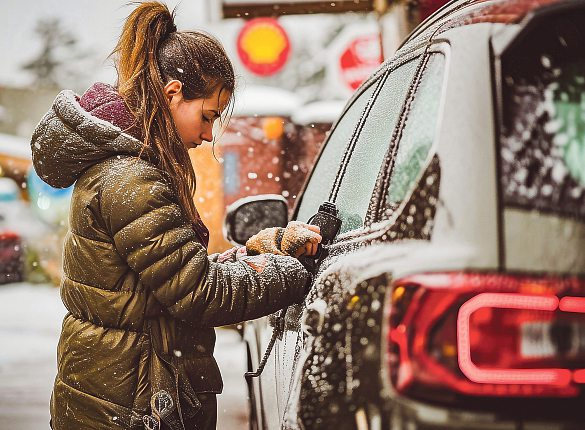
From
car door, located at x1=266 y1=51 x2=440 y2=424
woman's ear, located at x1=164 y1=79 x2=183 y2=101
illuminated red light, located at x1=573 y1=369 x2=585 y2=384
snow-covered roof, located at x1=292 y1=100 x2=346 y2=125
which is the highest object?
snow-covered roof, located at x1=292 y1=100 x2=346 y2=125

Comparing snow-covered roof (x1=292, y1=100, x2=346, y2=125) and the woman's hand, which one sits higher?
snow-covered roof (x1=292, y1=100, x2=346, y2=125)

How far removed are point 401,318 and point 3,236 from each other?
54.3 ft

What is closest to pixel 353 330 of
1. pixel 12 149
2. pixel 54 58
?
pixel 12 149

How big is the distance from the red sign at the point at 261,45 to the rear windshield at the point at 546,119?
291 inches

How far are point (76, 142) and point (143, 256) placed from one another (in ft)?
1.19

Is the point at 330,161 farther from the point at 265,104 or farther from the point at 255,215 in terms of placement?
the point at 265,104

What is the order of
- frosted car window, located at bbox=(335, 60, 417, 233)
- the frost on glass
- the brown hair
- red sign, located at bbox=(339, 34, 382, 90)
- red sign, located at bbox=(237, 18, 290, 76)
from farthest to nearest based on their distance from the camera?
red sign, located at bbox=(237, 18, 290, 76) → red sign, located at bbox=(339, 34, 382, 90) → the brown hair → frosted car window, located at bbox=(335, 60, 417, 233) → the frost on glass

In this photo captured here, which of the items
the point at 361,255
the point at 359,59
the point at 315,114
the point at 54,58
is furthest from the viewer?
the point at 54,58

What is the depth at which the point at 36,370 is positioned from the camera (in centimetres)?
Answer: 927

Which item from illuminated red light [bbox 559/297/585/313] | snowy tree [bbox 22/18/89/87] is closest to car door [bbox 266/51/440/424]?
illuminated red light [bbox 559/297/585/313]

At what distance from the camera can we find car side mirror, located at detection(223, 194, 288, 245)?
3.41m

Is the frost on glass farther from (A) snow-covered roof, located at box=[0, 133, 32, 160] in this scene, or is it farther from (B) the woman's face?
(A) snow-covered roof, located at box=[0, 133, 32, 160]

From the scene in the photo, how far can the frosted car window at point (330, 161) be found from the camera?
2.95m

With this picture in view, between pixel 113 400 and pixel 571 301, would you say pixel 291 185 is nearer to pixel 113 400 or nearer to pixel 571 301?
pixel 113 400
